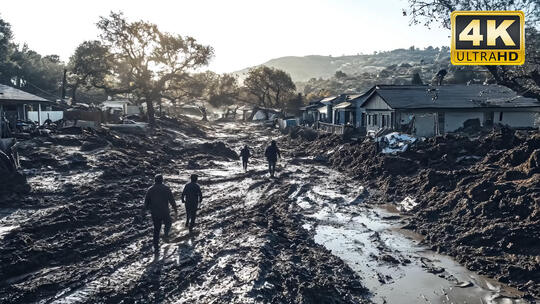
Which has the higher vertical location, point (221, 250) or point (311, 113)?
point (311, 113)

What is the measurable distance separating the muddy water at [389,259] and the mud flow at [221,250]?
0.03 m

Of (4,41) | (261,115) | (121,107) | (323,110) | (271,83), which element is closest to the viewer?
(323,110)

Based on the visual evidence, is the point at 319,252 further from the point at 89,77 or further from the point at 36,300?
the point at 89,77

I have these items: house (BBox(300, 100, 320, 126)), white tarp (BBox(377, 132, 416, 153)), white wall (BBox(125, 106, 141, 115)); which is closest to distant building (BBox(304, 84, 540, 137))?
white tarp (BBox(377, 132, 416, 153))

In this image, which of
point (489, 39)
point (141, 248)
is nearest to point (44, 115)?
point (141, 248)

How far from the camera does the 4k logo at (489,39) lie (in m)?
11.5

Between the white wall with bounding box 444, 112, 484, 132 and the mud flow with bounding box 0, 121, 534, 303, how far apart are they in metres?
12.2

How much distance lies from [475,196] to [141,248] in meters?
9.54

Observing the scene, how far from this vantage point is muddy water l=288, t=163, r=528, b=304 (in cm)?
744

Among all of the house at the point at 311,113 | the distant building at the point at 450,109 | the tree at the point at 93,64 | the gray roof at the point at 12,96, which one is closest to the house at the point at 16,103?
the gray roof at the point at 12,96

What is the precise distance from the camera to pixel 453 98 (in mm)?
27250

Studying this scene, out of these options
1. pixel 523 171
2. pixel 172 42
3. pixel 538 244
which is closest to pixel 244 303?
pixel 538 244

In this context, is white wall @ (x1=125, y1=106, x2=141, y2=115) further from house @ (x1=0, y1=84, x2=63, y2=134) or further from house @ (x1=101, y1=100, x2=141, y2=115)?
house @ (x1=0, y1=84, x2=63, y2=134)

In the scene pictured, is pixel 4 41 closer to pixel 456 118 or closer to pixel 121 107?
pixel 121 107
